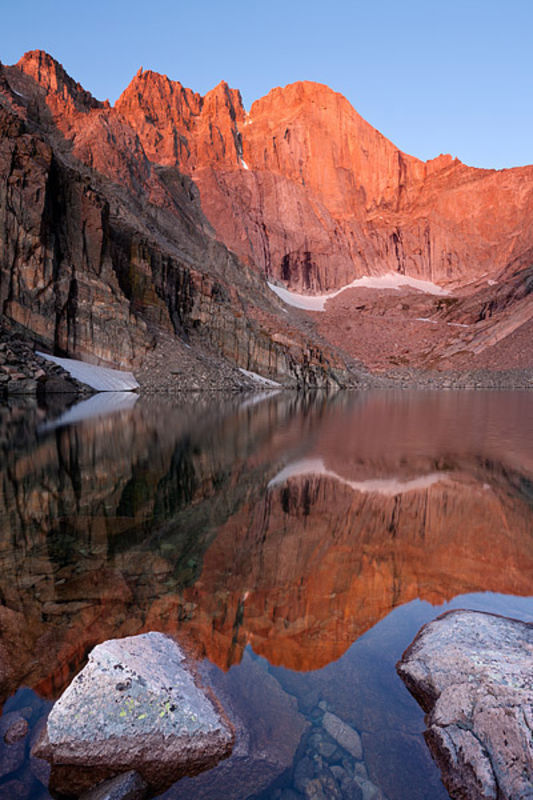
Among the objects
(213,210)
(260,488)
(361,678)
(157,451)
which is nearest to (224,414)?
(157,451)

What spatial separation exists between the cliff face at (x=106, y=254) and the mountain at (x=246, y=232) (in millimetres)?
172

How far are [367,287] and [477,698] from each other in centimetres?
11323

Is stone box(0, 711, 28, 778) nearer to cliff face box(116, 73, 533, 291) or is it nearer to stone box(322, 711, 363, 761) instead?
stone box(322, 711, 363, 761)

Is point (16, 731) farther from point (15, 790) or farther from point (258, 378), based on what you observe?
point (258, 378)

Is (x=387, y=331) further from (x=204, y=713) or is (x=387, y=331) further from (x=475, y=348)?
(x=204, y=713)

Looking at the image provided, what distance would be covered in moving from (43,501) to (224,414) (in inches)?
593

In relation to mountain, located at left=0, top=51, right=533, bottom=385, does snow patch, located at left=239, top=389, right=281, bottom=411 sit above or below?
below

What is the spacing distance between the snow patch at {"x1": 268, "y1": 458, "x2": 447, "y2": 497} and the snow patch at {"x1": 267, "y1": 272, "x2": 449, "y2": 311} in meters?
90.1

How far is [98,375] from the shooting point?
3653 centimetres

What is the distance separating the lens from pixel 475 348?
259 feet

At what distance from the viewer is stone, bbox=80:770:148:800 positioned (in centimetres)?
237

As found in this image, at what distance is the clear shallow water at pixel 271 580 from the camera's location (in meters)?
2.89

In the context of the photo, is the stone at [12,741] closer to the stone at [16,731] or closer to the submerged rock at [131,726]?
the stone at [16,731]

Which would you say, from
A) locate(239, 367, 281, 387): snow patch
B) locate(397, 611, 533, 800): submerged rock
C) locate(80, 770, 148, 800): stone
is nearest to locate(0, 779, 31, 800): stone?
locate(80, 770, 148, 800): stone
